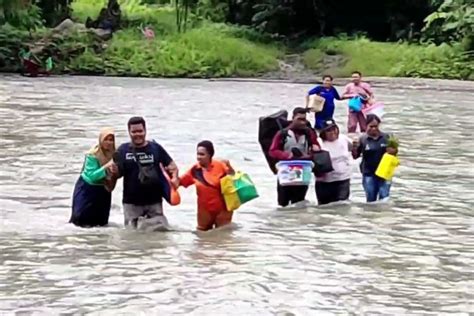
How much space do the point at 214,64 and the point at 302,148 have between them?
3426 centimetres

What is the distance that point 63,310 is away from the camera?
864cm

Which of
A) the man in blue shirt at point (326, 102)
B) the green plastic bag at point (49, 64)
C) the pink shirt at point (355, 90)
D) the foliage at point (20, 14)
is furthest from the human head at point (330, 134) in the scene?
the foliage at point (20, 14)

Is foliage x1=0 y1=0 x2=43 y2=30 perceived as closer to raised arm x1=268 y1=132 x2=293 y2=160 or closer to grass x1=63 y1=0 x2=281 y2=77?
grass x1=63 y1=0 x2=281 y2=77

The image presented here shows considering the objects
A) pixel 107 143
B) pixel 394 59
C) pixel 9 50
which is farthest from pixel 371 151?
pixel 9 50

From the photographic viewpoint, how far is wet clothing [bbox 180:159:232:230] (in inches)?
459

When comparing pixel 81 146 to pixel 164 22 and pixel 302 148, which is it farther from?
pixel 164 22

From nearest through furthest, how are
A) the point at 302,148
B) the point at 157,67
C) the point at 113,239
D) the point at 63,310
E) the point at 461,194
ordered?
1. the point at 63,310
2. the point at 113,239
3. the point at 302,148
4. the point at 461,194
5. the point at 157,67

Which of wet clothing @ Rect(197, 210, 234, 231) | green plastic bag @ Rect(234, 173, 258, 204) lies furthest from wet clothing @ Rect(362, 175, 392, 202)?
green plastic bag @ Rect(234, 173, 258, 204)

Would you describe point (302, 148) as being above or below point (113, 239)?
above

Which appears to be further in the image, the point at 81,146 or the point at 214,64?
the point at 214,64

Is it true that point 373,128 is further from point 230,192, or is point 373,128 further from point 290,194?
point 230,192

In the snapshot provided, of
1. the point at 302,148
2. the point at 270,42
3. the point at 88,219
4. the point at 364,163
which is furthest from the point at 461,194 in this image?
the point at 270,42

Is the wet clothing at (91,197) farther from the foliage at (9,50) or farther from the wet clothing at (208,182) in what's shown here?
the foliage at (9,50)

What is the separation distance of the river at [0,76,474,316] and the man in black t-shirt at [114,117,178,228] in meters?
0.48
